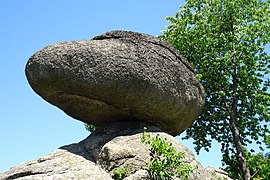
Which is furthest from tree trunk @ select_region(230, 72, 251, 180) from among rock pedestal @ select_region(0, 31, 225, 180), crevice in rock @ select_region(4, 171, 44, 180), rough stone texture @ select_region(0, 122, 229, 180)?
crevice in rock @ select_region(4, 171, 44, 180)

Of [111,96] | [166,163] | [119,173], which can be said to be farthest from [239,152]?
[119,173]

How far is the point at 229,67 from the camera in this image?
1919 centimetres

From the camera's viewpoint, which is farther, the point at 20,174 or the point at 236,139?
the point at 236,139

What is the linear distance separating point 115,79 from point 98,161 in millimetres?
1997

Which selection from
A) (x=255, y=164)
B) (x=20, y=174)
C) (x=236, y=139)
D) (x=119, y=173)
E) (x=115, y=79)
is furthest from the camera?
(x=255, y=164)

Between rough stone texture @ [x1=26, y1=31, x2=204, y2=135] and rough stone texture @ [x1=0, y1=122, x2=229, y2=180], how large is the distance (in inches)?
31.6

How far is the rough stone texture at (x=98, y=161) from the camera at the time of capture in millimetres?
8907

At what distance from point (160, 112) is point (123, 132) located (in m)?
1.17

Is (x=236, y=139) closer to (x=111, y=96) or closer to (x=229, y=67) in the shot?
(x=229, y=67)

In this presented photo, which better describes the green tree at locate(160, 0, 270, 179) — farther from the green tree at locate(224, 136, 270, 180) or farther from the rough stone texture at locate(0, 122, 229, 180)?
the rough stone texture at locate(0, 122, 229, 180)

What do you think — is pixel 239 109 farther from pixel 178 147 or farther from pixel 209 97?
pixel 178 147

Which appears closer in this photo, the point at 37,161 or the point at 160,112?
the point at 37,161

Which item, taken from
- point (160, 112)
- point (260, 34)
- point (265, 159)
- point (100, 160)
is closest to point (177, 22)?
point (260, 34)

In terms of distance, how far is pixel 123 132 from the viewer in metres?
10.4
